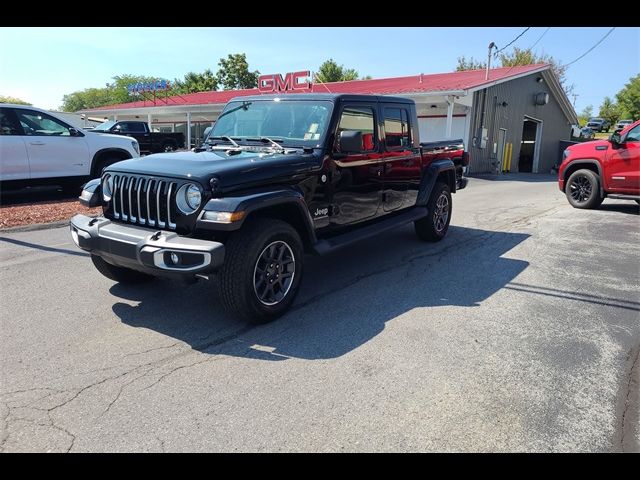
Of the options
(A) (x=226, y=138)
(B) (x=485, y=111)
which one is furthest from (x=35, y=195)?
(B) (x=485, y=111)

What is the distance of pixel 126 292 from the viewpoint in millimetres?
4473

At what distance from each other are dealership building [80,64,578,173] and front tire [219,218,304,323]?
1114 centimetres

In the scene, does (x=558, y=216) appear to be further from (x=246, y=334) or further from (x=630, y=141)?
(x=246, y=334)

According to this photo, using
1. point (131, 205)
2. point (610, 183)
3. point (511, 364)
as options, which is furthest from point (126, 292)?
point (610, 183)

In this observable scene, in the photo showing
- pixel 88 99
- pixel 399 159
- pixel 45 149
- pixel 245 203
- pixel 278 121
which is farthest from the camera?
pixel 88 99

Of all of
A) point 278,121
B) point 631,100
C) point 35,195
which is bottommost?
point 35,195

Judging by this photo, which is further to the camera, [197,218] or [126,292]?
[126,292]

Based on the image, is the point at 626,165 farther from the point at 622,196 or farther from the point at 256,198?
the point at 256,198

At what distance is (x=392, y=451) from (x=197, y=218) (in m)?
2.12

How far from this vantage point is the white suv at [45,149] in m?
8.42

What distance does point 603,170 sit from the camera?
390 inches

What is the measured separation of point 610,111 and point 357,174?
251 ft

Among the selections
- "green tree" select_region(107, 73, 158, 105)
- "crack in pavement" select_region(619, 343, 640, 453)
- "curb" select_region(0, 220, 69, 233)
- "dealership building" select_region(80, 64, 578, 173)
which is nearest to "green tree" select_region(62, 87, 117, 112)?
"green tree" select_region(107, 73, 158, 105)
